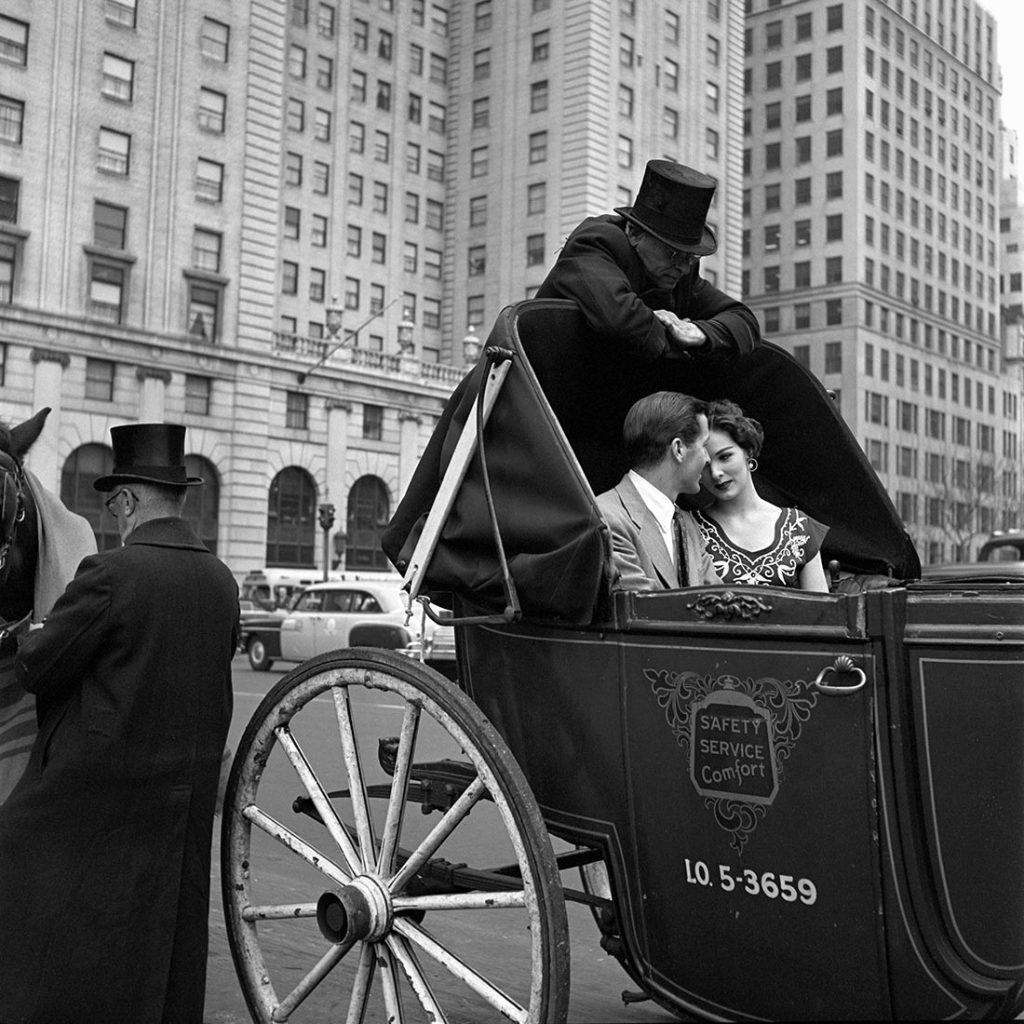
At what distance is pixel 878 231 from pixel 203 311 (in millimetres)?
50465

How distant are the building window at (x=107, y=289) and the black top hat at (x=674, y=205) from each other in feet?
136

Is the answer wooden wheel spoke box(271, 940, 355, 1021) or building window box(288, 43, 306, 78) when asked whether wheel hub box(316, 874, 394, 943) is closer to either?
wooden wheel spoke box(271, 940, 355, 1021)

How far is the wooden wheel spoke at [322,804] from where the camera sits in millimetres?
3369

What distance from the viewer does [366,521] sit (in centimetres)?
5309

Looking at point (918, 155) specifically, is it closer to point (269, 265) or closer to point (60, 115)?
point (269, 265)

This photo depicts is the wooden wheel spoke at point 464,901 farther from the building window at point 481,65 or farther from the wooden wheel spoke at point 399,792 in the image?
the building window at point 481,65

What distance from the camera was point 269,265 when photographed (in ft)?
157

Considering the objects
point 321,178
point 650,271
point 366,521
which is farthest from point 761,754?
point 321,178

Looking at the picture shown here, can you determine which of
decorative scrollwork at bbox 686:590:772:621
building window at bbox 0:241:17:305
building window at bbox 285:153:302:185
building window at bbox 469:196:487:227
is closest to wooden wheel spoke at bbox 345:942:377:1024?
decorative scrollwork at bbox 686:590:772:621

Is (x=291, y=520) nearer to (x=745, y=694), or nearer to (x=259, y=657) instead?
(x=259, y=657)

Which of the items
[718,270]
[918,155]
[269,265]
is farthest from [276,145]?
[918,155]

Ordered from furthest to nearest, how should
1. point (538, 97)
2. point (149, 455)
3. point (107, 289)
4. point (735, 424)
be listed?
point (538, 97) < point (107, 289) < point (735, 424) < point (149, 455)

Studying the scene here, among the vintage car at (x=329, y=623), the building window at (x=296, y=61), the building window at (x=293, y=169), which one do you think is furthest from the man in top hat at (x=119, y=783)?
the building window at (x=296, y=61)

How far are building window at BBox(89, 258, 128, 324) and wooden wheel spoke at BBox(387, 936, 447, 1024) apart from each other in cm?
4214
